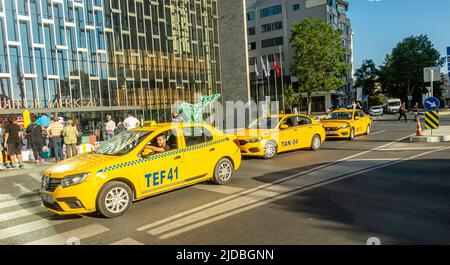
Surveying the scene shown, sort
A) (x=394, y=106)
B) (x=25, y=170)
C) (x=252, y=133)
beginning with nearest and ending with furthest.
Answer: (x=252, y=133)
(x=25, y=170)
(x=394, y=106)

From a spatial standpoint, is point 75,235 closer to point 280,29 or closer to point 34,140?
point 34,140

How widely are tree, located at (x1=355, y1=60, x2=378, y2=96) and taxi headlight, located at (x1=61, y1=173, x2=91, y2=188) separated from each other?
81.8m

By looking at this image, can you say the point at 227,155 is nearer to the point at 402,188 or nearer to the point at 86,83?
the point at 402,188

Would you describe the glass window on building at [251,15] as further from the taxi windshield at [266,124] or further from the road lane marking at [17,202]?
the road lane marking at [17,202]

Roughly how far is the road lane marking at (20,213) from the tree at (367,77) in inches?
3206

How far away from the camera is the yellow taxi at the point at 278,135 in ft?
39.0

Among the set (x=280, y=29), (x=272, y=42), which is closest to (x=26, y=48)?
(x=272, y=42)

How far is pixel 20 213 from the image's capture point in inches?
274

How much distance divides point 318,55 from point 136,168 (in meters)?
46.5

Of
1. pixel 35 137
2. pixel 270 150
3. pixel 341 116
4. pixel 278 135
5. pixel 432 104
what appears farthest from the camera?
pixel 341 116

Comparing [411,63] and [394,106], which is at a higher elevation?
[411,63]

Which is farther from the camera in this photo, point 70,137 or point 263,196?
point 70,137

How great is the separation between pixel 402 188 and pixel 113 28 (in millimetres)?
35902

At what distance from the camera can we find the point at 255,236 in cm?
485
